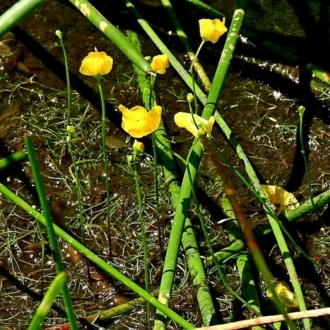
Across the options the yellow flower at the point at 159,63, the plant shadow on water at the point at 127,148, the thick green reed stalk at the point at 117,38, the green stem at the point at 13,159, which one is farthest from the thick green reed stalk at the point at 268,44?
the green stem at the point at 13,159

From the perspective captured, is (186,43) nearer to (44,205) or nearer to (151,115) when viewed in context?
(151,115)

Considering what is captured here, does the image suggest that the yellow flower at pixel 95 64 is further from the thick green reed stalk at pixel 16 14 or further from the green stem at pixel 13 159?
the thick green reed stalk at pixel 16 14

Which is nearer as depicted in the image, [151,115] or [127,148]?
[151,115]

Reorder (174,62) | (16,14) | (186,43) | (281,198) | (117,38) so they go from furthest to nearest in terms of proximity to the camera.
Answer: (186,43) < (174,62) < (281,198) < (117,38) < (16,14)

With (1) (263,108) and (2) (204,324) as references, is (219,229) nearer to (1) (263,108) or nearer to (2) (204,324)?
(2) (204,324)

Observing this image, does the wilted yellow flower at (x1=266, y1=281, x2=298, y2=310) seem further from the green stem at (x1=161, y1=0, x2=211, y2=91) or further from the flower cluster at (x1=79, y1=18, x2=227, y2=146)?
the green stem at (x1=161, y1=0, x2=211, y2=91)

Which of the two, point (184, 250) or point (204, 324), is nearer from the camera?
point (204, 324)

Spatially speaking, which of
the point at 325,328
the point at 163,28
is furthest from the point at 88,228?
the point at 163,28

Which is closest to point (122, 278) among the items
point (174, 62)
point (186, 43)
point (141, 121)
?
point (141, 121)
